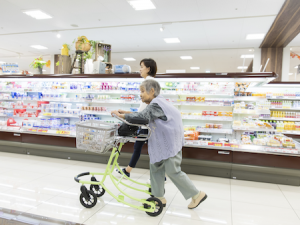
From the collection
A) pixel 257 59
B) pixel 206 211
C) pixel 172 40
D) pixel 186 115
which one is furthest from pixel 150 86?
pixel 257 59

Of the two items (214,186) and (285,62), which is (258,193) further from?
(285,62)

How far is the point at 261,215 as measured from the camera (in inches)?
98.9

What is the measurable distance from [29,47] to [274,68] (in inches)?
434

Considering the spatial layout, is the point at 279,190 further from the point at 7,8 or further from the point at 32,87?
the point at 7,8

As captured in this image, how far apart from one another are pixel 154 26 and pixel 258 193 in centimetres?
599

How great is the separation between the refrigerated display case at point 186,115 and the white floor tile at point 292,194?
0.14 meters

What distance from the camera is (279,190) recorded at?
10.8 feet

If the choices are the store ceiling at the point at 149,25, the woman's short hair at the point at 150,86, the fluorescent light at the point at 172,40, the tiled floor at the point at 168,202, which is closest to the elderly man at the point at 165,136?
the woman's short hair at the point at 150,86

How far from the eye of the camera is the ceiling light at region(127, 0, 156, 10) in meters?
5.75

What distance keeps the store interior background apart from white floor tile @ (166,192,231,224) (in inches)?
104

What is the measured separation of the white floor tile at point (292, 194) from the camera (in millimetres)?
2838

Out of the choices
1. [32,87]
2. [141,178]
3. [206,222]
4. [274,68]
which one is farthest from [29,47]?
[206,222]

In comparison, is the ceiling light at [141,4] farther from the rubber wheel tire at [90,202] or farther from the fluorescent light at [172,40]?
the rubber wheel tire at [90,202]

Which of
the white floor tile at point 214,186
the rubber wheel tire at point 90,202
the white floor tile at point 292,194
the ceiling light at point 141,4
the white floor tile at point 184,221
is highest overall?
the ceiling light at point 141,4
